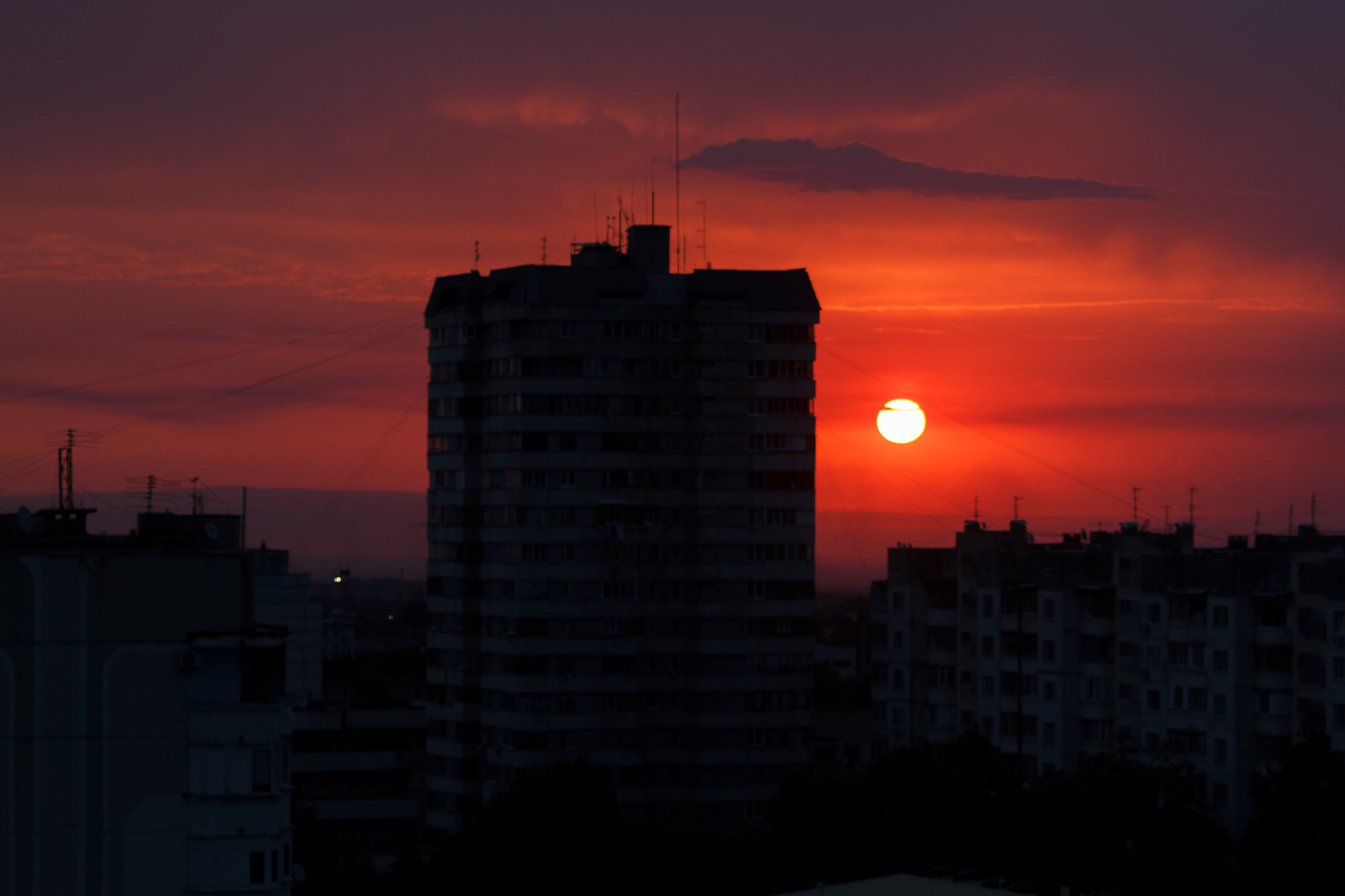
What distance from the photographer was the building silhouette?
1881 inches

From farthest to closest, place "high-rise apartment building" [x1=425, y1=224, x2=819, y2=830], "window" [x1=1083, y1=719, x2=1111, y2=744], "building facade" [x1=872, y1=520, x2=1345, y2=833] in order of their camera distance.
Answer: "high-rise apartment building" [x1=425, y1=224, x2=819, y2=830], "window" [x1=1083, y1=719, x2=1111, y2=744], "building facade" [x1=872, y1=520, x2=1345, y2=833]

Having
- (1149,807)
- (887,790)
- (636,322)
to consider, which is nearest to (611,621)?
(636,322)

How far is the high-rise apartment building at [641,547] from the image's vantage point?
105 metres

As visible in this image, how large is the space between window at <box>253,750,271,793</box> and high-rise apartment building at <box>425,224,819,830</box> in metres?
56.2

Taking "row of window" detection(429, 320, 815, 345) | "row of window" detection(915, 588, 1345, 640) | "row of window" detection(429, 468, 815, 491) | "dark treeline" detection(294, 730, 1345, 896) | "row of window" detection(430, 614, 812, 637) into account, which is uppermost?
"row of window" detection(429, 320, 815, 345)

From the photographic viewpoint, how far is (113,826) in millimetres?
48000

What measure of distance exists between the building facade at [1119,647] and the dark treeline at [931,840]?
10.2ft

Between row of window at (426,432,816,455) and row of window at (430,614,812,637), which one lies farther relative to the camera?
row of window at (426,432,816,455)

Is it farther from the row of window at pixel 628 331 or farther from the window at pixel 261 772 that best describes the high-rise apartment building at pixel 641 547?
the window at pixel 261 772

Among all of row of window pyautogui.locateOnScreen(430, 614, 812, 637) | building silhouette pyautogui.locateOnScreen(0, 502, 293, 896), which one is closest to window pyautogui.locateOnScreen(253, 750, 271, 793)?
building silhouette pyautogui.locateOnScreen(0, 502, 293, 896)

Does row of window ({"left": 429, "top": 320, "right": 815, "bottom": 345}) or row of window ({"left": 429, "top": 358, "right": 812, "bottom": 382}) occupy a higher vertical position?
row of window ({"left": 429, "top": 320, "right": 815, "bottom": 345})

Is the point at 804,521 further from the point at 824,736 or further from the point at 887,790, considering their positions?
the point at 824,736

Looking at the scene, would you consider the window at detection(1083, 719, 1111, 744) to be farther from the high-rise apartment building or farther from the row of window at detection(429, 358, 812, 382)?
the row of window at detection(429, 358, 812, 382)

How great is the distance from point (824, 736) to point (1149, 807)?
192ft
